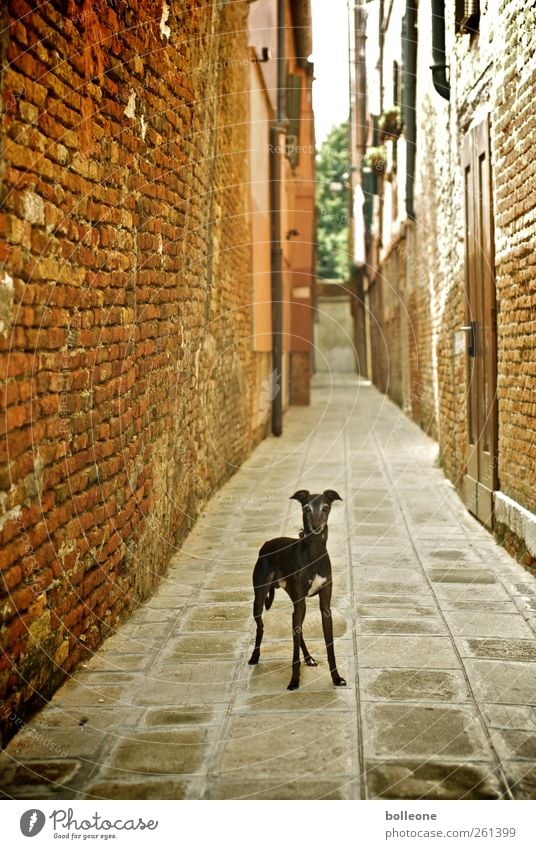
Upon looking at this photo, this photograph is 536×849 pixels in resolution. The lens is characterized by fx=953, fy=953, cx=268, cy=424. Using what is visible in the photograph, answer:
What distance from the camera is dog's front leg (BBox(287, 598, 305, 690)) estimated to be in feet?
11.0

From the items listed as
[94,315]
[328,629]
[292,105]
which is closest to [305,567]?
[328,629]

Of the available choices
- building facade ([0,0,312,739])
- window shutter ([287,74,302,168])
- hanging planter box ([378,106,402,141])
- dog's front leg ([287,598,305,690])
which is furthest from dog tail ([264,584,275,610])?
hanging planter box ([378,106,402,141])

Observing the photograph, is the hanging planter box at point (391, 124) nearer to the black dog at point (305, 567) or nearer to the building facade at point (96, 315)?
the building facade at point (96, 315)

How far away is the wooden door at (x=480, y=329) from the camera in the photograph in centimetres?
625

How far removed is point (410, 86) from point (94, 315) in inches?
384

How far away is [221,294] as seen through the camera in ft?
26.8

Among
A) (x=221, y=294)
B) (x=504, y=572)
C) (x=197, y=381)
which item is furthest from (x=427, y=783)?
(x=221, y=294)

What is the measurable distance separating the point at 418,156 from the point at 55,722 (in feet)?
34.4

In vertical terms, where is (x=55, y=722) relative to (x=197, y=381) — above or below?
below

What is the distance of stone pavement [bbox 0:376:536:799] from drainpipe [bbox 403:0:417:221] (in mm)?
7885

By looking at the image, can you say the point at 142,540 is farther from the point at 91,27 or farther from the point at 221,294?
the point at 221,294
